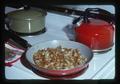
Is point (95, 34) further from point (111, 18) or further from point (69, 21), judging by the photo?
point (69, 21)

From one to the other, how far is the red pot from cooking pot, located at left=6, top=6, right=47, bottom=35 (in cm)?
14

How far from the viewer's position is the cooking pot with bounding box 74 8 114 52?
0.89 m

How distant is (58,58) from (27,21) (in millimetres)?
191

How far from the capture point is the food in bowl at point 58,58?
78 cm

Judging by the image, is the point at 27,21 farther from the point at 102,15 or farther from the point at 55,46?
the point at 102,15

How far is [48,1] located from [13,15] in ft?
0.83

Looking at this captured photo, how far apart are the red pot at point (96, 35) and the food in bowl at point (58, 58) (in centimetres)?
6

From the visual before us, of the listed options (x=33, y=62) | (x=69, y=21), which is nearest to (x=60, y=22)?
(x=69, y=21)

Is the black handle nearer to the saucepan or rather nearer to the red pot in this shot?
the saucepan

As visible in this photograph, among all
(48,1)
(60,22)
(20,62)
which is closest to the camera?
(48,1)

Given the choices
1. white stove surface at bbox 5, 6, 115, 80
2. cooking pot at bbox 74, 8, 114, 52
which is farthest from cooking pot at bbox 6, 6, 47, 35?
cooking pot at bbox 74, 8, 114, 52

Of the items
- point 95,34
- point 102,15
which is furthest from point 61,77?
point 102,15

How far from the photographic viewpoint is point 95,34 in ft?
2.90

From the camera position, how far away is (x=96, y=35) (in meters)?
0.89
